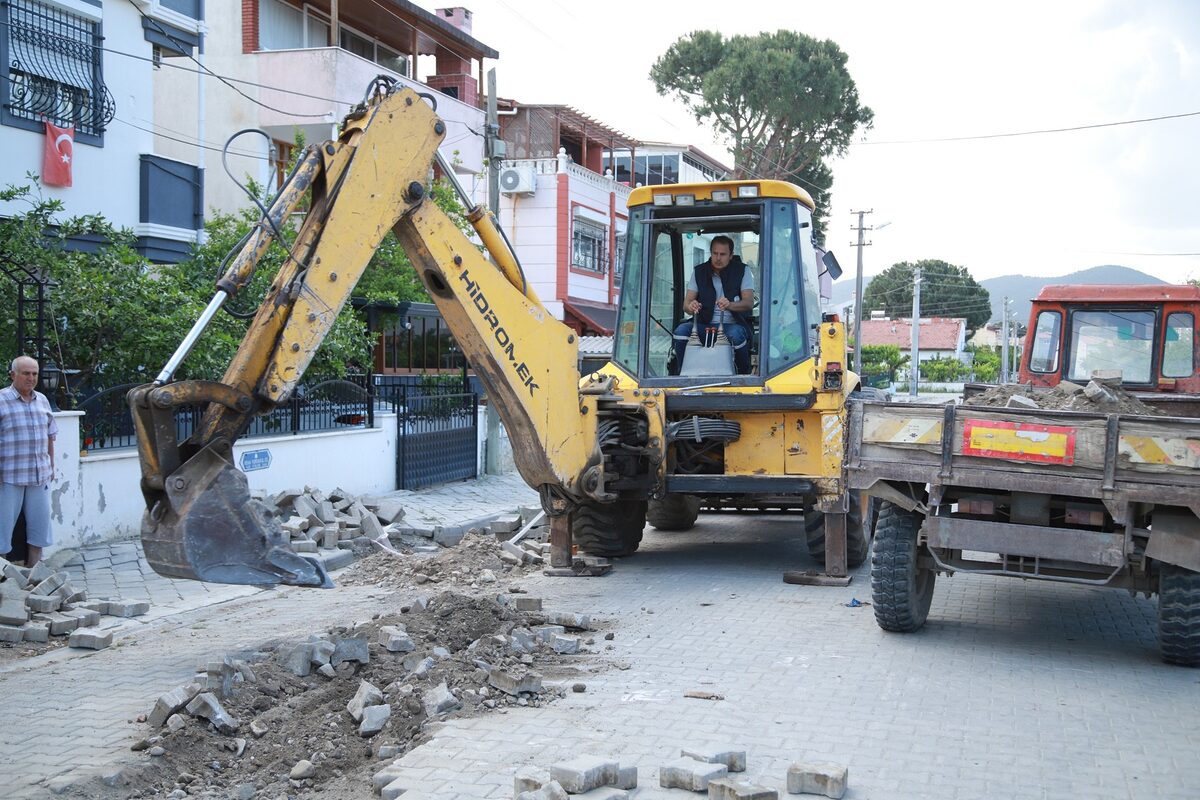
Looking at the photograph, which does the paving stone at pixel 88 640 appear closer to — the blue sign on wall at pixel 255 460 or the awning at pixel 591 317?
the blue sign on wall at pixel 255 460

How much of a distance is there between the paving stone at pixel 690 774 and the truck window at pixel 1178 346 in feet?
29.6

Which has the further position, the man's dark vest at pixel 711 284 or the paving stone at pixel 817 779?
the man's dark vest at pixel 711 284

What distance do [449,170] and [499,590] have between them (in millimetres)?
3417

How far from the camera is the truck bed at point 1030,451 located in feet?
20.5

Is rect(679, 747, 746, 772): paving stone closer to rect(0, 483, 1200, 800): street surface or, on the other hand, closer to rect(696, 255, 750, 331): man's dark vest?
rect(0, 483, 1200, 800): street surface

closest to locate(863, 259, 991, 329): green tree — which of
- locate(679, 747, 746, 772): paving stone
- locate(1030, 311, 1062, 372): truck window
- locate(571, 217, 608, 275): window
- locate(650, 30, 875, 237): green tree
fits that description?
locate(650, 30, 875, 237): green tree

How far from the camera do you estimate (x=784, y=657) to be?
678 centimetres

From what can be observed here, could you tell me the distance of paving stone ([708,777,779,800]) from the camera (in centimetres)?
421

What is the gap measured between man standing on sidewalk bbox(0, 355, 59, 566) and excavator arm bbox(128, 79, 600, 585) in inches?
113

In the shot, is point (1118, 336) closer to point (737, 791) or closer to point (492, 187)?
point (737, 791)

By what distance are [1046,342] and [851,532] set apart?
411cm

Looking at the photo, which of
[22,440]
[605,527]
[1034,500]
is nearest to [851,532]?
[605,527]

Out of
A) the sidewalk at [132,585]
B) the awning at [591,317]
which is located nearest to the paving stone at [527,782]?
the sidewalk at [132,585]

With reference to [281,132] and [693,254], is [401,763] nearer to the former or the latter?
[693,254]
